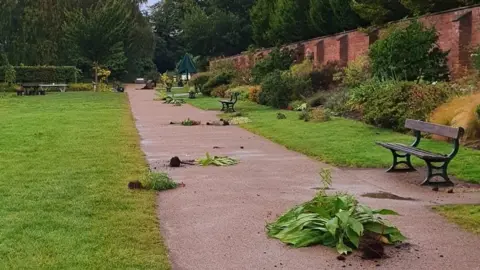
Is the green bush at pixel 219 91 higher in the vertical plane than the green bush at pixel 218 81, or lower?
lower

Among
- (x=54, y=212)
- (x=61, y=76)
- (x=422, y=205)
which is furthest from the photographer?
(x=61, y=76)

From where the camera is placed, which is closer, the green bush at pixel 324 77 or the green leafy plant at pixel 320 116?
the green leafy plant at pixel 320 116

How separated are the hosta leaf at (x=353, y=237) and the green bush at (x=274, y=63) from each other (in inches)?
1117

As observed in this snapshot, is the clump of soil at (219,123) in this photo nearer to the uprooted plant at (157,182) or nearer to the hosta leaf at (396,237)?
the uprooted plant at (157,182)

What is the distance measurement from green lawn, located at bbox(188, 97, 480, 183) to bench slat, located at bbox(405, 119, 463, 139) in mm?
735

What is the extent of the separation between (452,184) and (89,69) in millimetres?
61772

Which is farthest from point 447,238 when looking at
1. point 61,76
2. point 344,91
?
point 61,76

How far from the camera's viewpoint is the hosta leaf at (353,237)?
5.56 meters

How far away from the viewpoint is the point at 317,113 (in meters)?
18.7

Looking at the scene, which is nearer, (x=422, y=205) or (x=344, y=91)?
(x=422, y=205)

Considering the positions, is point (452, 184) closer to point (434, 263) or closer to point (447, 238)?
point (447, 238)

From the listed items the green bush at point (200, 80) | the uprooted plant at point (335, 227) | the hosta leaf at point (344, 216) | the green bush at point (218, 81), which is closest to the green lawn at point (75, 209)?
the uprooted plant at point (335, 227)

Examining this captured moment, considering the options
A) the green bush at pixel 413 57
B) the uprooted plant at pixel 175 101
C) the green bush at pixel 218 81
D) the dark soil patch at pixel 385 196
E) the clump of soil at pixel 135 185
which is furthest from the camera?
the green bush at pixel 218 81

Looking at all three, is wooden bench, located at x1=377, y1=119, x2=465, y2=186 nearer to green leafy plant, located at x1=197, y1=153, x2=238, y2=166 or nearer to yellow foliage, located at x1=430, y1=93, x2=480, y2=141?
yellow foliage, located at x1=430, y1=93, x2=480, y2=141
